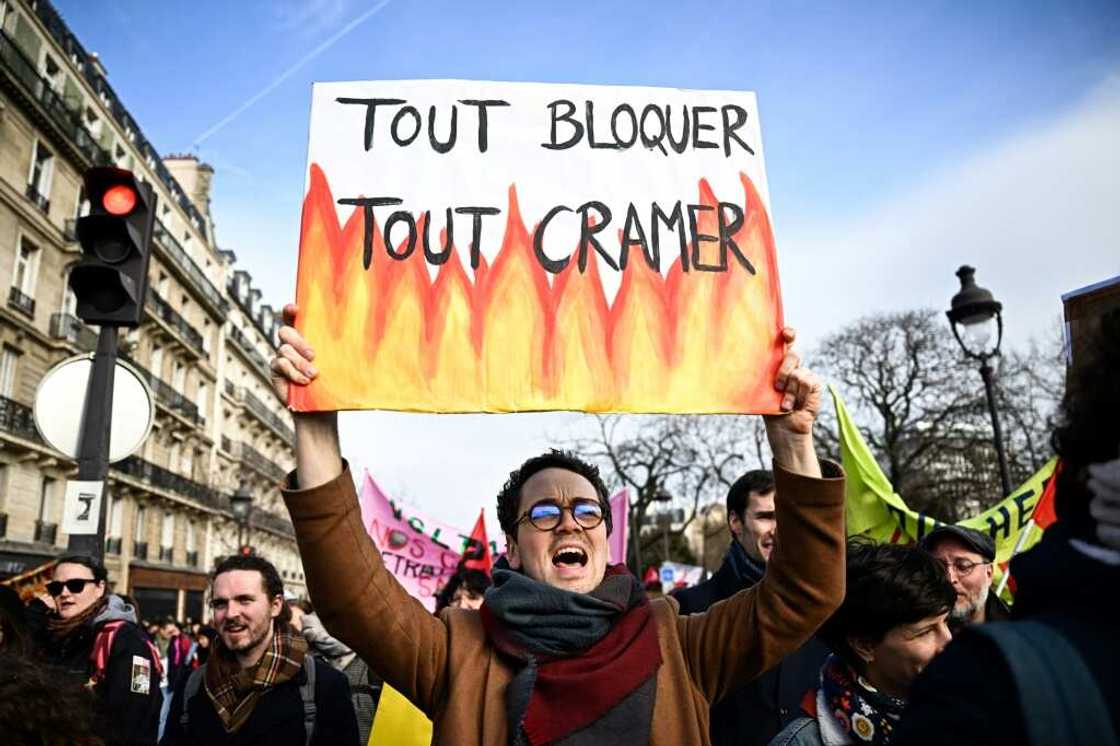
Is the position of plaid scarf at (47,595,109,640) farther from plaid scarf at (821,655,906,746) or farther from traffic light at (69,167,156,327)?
plaid scarf at (821,655,906,746)

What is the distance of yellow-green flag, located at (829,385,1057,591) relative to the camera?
5.31 meters

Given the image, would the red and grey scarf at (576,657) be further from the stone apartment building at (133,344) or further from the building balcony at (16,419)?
the building balcony at (16,419)

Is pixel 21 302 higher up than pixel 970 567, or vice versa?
pixel 21 302

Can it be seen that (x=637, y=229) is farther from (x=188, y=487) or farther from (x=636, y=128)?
(x=188, y=487)

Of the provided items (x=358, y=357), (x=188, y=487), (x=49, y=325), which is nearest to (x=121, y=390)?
(x=358, y=357)

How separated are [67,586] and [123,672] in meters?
0.56

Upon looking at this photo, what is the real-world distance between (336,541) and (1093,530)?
60.5 inches

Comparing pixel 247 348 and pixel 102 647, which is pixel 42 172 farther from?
pixel 102 647

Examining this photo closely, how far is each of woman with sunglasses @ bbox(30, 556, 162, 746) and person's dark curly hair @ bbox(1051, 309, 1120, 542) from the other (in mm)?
3662

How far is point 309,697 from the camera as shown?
3.41 metres

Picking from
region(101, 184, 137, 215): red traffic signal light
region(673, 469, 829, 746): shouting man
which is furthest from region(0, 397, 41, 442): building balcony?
region(673, 469, 829, 746): shouting man

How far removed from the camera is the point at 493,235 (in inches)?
94.9

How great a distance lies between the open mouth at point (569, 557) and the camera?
2184mm

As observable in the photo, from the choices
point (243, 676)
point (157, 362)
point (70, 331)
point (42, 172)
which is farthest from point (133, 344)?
point (243, 676)
